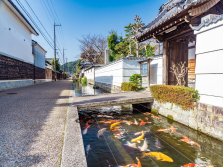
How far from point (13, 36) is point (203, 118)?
15.3 m

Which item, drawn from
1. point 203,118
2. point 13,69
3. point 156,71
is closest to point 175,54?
point 156,71

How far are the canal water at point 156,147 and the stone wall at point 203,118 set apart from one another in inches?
6.4

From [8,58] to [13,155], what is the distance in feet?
37.5

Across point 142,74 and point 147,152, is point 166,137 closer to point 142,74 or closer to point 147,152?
point 147,152

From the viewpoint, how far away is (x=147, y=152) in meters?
3.05

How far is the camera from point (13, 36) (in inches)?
481

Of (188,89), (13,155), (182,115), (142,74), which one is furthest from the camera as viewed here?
(142,74)

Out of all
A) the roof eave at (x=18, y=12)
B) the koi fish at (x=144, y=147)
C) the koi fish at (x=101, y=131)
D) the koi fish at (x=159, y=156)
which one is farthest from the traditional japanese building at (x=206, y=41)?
the roof eave at (x=18, y=12)

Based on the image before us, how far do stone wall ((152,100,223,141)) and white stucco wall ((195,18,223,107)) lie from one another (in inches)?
8.2

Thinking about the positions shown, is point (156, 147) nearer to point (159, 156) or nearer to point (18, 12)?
point (159, 156)

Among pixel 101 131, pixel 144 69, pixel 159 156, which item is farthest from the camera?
pixel 144 69

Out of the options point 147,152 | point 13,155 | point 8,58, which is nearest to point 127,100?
point 147,152

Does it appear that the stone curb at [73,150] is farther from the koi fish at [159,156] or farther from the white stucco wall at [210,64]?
the white stucco wall at [210,64]

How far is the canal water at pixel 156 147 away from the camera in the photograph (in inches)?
108
